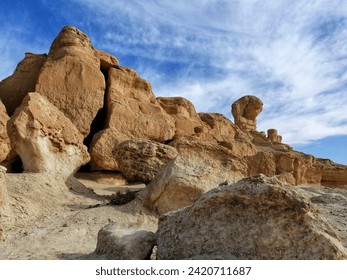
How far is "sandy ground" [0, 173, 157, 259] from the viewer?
5.13 m

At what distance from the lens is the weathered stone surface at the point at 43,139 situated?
8.83 metres

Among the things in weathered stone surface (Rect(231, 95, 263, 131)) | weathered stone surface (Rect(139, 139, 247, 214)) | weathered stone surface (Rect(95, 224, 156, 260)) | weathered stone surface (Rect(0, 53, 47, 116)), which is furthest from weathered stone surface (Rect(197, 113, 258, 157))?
weathered stone surface (Rect(95, 224, 156, 260))

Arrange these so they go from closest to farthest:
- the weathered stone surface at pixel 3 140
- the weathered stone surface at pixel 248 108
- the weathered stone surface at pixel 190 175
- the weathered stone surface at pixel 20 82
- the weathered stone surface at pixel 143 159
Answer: the weathered stone surface at pixel 190 175 < the weathered stone surface at pixel 143 159 < the weathered stone surface at pixel 3 140 < the weathered stone surface at pixel 20 82 < the weathered stone surface at pixel 248 108

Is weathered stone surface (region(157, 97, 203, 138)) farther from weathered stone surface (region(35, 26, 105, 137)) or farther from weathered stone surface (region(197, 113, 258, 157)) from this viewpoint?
weathered stone surface (region(35, 26, 105, 137))

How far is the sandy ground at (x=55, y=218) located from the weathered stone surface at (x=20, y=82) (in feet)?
23.4

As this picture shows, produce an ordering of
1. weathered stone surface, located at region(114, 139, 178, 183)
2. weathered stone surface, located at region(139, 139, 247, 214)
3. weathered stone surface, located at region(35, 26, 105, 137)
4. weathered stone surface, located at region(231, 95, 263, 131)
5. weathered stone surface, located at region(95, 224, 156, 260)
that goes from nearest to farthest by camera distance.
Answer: weathered stone surface, located at region(95, 224, 156, 260) → weathered stone surface, located at region(139, 139, 247, 214) → weathered stone surface, located at region(114, 139, 178, 183) → weathered stone surface, located at region(35, 26, 105, 137) → weathered stone surface, located at region(231, 95, 263, 131)

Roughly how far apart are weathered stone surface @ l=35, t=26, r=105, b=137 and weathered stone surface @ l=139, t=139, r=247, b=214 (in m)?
7.52

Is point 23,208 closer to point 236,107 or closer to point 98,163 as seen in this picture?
point 98,163

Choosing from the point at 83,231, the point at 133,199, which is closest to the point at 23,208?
the point at 83,231

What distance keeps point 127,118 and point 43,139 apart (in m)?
7.00

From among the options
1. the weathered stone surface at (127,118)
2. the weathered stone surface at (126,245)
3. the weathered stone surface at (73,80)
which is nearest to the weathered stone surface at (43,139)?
the weathered stone surface at (127,118)

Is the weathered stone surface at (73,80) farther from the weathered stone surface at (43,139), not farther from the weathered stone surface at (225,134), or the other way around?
the weathered stone surface at (225,134)

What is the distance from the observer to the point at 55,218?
22.5ft
